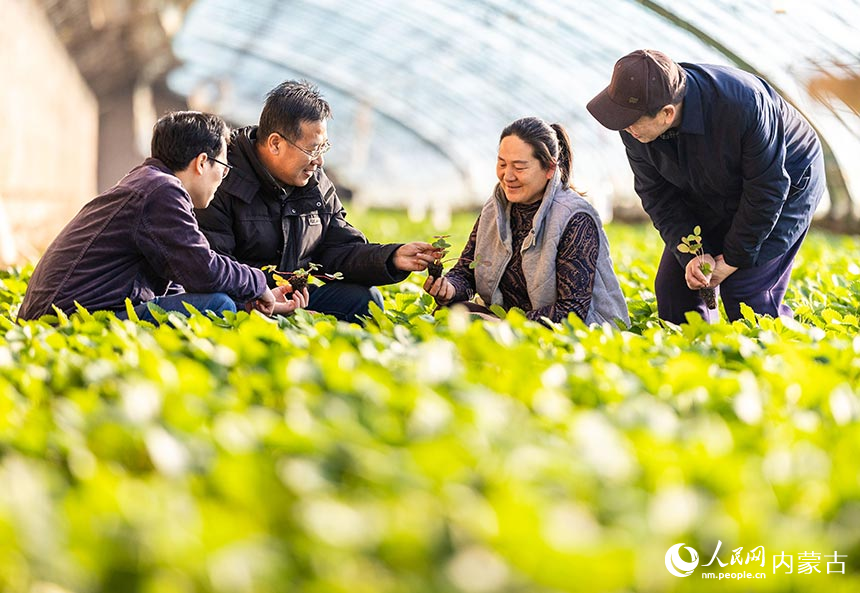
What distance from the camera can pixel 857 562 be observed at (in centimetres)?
145

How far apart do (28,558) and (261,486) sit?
0.29 metres

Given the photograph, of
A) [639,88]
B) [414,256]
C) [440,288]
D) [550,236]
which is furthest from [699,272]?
[414,256]

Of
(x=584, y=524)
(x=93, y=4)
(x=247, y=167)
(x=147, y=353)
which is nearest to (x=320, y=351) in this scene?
(x=147, y=353)

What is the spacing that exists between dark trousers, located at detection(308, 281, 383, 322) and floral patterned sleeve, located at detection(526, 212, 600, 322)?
0.85 metres

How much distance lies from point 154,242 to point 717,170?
2.22 m

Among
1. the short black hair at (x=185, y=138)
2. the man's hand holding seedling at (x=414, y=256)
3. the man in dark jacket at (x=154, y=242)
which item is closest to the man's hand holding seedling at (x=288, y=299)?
the man in dark jacket at (x=154, y=242)

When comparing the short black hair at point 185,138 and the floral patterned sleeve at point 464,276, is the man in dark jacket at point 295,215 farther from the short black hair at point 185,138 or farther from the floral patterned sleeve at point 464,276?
the short black hair at point 185,138

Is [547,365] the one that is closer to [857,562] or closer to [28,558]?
[857,562]

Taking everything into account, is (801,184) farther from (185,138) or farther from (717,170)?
(185,138)

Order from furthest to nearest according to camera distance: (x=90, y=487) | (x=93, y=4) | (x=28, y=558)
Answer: (x=93, y=4), (x=90, y=487), (x=28, y=558)

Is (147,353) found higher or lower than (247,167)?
higher

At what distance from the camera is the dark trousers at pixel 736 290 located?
4.38m

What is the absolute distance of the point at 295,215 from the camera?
4410 millimetres

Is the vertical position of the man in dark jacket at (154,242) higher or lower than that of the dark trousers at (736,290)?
lower
